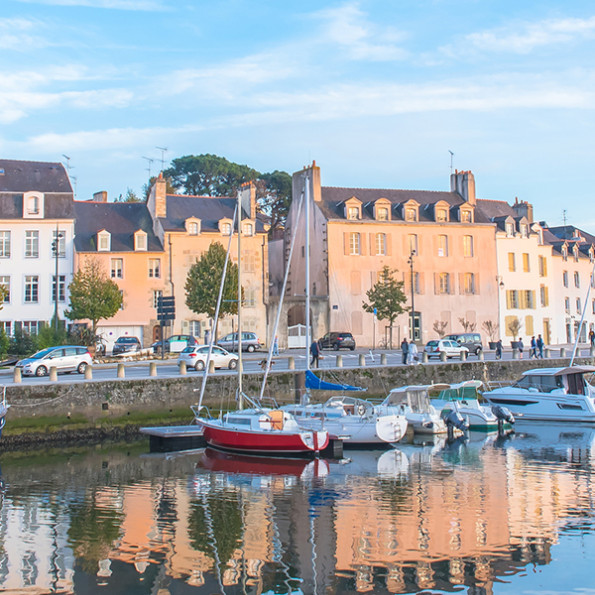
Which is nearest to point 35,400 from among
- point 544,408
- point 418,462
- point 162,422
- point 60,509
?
point 162,422

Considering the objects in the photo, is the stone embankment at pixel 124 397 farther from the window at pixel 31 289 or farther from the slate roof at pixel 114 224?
the window at pixel 31 289

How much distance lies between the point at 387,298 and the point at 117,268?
58.9 feet

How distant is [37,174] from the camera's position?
5412cm

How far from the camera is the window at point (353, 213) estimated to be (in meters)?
57.5

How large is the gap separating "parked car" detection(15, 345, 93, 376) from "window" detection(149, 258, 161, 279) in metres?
18.0

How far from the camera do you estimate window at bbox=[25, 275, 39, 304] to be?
51.5 meters

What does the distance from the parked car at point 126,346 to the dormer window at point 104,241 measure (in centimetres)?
789

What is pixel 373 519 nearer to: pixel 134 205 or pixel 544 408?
pixel 544 408

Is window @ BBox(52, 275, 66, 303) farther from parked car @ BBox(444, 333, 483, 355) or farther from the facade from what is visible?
parked car @ BBox(444, 333, 483, 355)

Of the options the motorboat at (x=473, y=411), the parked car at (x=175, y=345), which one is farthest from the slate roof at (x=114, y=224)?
the motorboat at (x=473, y=411)

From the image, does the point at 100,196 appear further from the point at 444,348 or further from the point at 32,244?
the point at 444,348

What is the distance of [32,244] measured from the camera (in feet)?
171

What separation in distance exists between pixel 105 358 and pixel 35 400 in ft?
45.5

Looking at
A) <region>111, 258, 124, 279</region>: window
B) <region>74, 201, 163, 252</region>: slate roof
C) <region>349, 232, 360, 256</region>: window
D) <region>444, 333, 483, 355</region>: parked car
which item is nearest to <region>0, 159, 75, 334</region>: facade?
<region>74, 201, 163, 252</region>: slate roof
